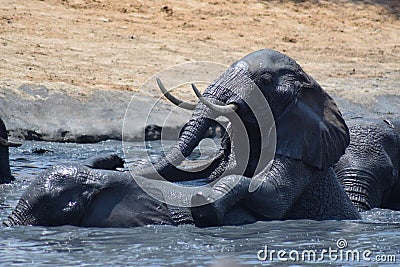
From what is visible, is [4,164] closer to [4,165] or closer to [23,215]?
[4,165]

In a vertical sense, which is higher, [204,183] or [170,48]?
[204,183]

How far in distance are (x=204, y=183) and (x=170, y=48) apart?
867 centimetres

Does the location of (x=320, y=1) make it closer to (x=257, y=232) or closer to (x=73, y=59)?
(x=73, y=59)

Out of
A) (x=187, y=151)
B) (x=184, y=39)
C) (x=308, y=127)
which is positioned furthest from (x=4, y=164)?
(x=184, y=39)

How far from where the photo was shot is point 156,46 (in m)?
15.0

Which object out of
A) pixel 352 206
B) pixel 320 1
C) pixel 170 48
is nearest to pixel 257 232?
pixel 352 206

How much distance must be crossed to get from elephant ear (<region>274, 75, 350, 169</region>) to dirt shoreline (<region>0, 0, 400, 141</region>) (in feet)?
15.2

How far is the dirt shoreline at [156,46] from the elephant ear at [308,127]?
464cm

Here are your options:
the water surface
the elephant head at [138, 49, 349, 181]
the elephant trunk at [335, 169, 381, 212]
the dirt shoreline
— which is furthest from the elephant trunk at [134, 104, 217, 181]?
the dirt shoreline

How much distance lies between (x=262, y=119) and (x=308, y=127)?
1.01 ft

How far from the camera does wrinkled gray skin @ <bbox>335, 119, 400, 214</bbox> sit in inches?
292

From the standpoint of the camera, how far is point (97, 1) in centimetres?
1692

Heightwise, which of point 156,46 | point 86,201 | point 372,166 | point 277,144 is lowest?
point 156,46

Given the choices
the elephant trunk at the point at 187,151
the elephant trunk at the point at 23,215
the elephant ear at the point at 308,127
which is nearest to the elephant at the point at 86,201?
the elephant trunk at the point at 23,215
